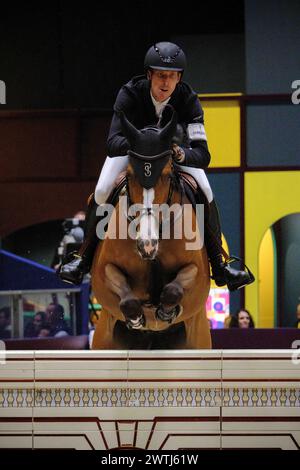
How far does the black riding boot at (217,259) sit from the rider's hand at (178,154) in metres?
0.50

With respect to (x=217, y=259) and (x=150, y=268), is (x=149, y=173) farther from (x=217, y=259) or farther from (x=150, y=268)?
(x=217, y=259)

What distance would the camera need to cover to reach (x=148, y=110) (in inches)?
189

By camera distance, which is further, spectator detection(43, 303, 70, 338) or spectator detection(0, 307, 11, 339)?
spectator detection(43, 303, 70, 338)

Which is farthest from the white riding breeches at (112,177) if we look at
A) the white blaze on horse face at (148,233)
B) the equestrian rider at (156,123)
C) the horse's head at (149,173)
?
the white blaze on horse face at (148,233)

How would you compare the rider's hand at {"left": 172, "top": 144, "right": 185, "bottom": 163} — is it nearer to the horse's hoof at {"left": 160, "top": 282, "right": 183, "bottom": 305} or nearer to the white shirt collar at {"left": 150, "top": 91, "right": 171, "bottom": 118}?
the white shirt collar at {"left": 150, "top": 91, "right": 171, "bottom": 118}

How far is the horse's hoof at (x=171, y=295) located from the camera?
432cm

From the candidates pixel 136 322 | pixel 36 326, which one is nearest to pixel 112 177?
pixel 136 322

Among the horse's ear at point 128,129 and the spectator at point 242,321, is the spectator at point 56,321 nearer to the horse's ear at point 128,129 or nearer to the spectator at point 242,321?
the spectator at point 242,321

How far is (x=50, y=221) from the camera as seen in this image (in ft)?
42.3

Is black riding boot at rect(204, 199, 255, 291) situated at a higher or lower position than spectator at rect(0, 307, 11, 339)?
higher

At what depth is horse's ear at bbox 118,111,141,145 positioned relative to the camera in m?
4.29

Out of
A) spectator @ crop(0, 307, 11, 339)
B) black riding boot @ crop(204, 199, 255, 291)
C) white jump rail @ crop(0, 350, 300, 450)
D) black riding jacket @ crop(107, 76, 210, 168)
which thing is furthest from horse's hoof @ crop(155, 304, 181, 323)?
spectator @ crop(0, 307, 11, 339)

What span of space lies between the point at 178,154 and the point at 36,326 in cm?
374

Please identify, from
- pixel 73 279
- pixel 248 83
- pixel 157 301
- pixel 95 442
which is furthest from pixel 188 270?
pixel 248 83
